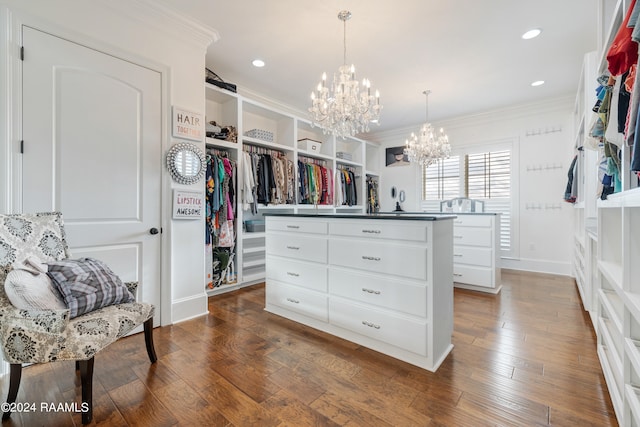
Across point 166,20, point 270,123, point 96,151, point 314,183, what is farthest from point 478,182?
point 96,151

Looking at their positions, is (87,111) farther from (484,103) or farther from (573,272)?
(573,272)

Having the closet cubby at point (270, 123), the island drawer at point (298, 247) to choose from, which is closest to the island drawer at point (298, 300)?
the island drawer at point (298, 247)

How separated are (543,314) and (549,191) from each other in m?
2.69

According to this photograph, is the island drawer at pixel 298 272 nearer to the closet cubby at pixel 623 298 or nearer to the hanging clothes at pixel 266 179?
the hanging clothes at pixel 266 179

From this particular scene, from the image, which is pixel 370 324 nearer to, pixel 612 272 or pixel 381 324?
pixel 381 324

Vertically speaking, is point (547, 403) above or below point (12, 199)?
below

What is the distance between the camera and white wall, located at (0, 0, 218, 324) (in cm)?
175

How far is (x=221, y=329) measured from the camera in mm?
2385

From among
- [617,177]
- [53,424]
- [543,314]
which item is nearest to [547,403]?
[617,177]

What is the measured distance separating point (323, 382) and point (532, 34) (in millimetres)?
3574

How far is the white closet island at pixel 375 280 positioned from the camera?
178cm

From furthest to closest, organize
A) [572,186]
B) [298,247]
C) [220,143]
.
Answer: [572,186] < [220,143] < [298,247]

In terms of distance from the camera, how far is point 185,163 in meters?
2.56

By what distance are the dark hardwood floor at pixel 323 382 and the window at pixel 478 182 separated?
2820 millimetres
